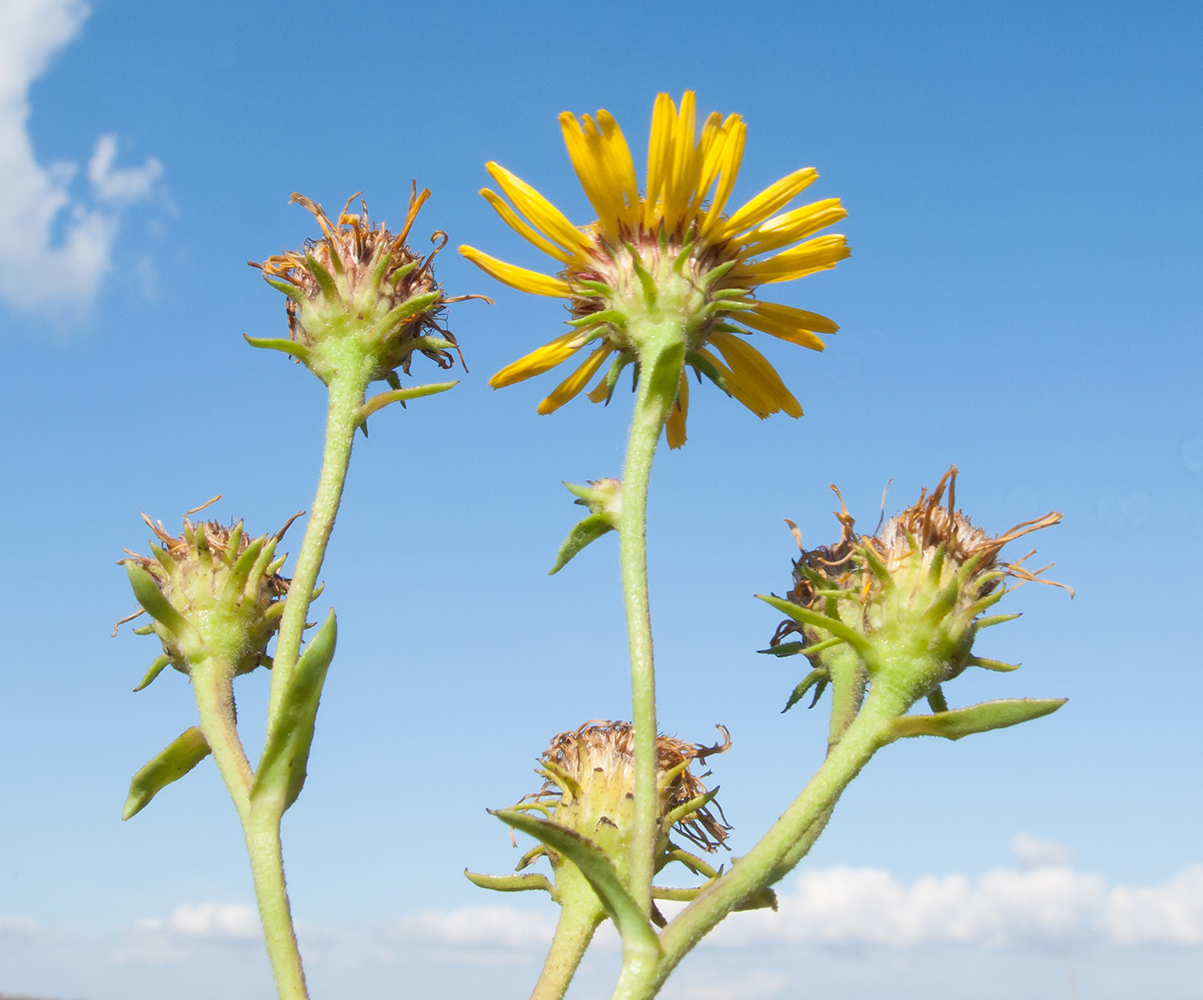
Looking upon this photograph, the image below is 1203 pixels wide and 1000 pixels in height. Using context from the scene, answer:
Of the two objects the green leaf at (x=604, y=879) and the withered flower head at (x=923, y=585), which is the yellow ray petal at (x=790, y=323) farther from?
the green leaf at (x=604, y=879)

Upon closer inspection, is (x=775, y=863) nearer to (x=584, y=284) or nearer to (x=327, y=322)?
(x=584, y=284)

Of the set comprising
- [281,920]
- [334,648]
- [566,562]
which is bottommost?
[281,920]

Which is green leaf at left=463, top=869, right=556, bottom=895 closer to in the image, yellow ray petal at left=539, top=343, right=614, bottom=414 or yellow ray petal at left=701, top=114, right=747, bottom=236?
yellow ray petal at left=539, top=343, right=614, bottom=414

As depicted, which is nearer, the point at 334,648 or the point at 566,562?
the point at 334,648

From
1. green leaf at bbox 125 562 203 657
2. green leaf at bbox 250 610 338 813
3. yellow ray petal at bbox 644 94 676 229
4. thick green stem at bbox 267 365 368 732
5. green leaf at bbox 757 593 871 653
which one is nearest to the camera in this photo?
green leaf at bbox 757 593 871 653

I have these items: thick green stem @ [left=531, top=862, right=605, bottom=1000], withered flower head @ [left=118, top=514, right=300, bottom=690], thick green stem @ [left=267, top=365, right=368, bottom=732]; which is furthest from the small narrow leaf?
thick green stem @ [left=531, top=862, right=605, bottom=1000]

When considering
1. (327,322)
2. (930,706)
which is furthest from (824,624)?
(327,322)

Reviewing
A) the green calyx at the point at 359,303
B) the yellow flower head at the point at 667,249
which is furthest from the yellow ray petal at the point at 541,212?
the green calyx at the point at 359,303

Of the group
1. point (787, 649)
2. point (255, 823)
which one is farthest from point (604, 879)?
point (787, 649)
